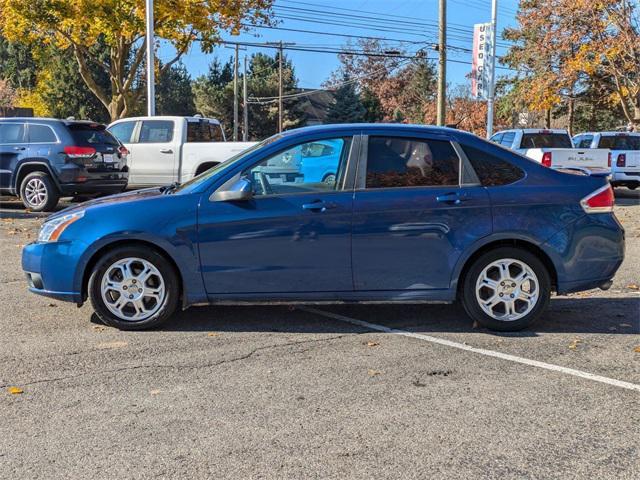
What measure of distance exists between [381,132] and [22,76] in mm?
58126

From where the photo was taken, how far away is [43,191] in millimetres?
12633

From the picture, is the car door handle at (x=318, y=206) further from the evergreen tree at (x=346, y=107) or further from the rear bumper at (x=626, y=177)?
the evergreen tree at (x=346, y=107)

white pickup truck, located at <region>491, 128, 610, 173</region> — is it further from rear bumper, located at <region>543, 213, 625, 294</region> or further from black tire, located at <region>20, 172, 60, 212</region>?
black tire, located at <region>20, 172, 60, 212</region>

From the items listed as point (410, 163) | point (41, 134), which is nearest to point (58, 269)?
point (410, 163)

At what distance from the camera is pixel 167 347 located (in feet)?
16.5

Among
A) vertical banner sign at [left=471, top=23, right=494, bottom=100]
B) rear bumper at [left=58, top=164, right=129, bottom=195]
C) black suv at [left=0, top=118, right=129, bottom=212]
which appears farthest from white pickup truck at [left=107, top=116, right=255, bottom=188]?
vertical banner sign at [left=471, top=23, right=494, bottom=100]

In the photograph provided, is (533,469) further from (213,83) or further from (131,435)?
(213,83)

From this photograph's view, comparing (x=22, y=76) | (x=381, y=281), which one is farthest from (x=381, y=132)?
(x=22, y=76)

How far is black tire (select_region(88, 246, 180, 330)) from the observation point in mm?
5270

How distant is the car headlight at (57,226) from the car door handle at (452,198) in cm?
288

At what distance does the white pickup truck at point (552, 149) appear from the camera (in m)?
15.1

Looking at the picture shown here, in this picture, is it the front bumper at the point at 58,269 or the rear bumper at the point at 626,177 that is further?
the rear bumper at the point at 626,177

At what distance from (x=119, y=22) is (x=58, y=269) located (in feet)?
59.5

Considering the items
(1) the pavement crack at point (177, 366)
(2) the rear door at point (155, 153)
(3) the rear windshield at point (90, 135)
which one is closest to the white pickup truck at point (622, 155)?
(2) the rear door at point (155, 153)
